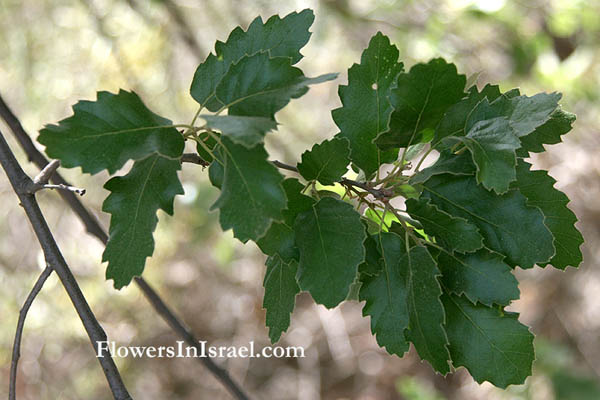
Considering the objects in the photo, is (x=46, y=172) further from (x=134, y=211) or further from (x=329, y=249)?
(x=329, y=249)

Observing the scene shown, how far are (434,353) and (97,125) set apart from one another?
35cm

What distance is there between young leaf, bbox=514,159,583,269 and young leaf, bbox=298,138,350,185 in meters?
→ 0.16

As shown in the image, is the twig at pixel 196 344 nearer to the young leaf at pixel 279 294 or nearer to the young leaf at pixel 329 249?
the young leaf at pixel 279 294

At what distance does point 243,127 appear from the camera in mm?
436

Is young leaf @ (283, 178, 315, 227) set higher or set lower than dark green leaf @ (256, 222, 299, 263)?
higher

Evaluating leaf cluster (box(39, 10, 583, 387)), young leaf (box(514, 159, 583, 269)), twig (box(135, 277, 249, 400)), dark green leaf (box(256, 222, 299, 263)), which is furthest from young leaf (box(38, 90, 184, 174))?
twig (box(135, 277, 249, 400))

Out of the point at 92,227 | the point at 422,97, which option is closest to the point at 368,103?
the point at 422,97

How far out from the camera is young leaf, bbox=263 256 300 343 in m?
0.60

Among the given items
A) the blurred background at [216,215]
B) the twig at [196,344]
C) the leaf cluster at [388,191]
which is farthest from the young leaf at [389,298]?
the blurred background at [216,215]

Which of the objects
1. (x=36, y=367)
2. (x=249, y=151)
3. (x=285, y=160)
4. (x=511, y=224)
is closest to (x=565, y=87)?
(x=285, y=160)

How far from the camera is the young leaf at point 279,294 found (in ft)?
1.96

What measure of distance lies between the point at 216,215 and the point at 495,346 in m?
1.79

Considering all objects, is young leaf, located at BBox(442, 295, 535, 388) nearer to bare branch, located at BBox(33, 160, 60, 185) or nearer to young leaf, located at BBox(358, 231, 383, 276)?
young leaf, located at BBox(358, 231, 383, 276)

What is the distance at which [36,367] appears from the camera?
2121mm
